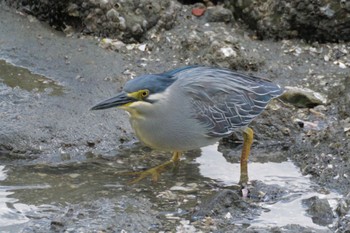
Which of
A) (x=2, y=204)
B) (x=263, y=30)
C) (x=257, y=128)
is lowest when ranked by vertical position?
(x=2, y=204)

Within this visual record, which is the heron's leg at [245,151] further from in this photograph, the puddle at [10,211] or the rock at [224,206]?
the puddle at [10,211]

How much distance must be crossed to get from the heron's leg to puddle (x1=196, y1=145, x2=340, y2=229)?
0.06 m

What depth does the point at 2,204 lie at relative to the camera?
6.46 m

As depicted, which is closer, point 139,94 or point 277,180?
point 139,94

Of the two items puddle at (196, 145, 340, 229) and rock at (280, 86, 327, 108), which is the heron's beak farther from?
rock at (280, 86, 327, 108)

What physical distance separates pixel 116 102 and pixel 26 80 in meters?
2.01

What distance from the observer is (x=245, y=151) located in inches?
288

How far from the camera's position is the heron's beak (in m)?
6.52

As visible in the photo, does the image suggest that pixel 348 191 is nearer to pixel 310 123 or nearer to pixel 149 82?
pixel 310 123

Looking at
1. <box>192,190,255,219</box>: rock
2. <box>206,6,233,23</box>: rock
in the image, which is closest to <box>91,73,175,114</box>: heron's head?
<box>192,190,255,219</box>: rock

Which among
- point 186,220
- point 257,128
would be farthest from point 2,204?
point 257,128

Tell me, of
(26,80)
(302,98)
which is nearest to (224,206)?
(302,98)

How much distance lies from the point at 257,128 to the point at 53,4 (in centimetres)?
275

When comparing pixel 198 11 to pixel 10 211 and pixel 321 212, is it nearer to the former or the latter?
pixel 321 212
